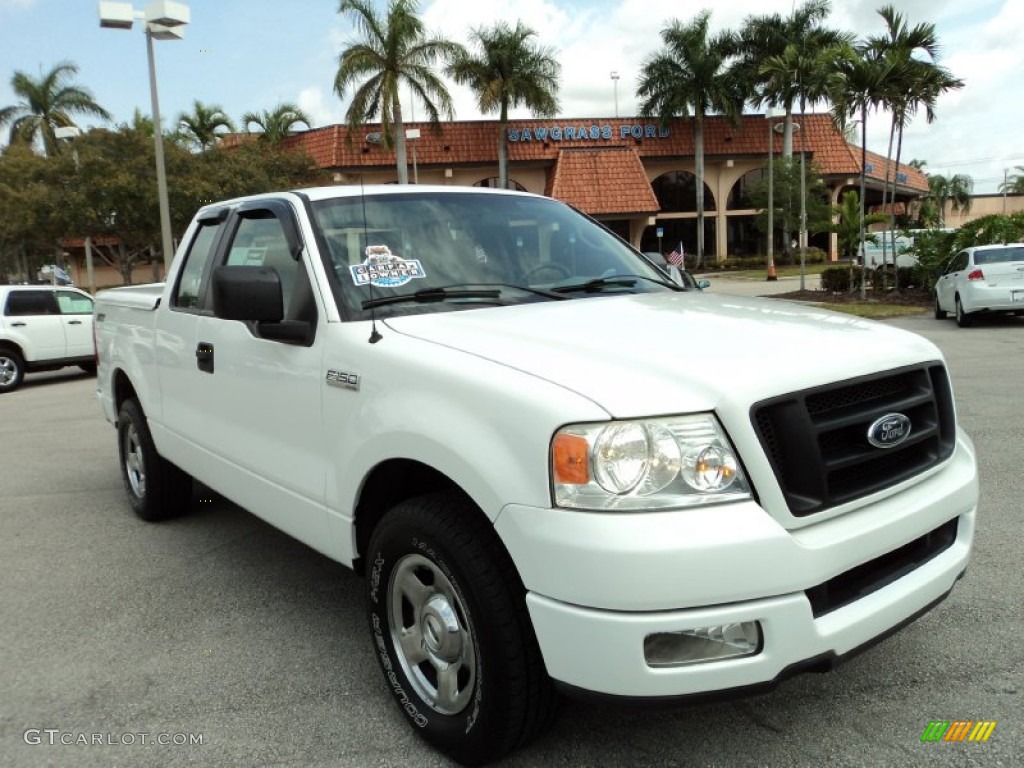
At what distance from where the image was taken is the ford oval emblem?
8.18 feet

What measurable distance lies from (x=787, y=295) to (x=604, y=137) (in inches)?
853

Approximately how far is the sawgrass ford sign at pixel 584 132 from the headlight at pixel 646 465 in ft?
137

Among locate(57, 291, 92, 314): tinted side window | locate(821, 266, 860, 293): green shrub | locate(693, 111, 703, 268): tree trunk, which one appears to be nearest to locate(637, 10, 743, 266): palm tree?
locate(693, 111, 703, 268): tree trunk

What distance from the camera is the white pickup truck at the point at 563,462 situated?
2.18m

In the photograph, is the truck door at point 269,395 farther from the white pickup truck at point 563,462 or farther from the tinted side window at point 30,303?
the tinted side window at point 30,303

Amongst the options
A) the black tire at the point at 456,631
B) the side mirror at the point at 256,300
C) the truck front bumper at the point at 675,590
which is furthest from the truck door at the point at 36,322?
the truck front bumper at the point at 675,590

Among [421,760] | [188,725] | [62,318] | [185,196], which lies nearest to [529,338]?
[421,760]

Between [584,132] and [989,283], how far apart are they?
98.8 ft

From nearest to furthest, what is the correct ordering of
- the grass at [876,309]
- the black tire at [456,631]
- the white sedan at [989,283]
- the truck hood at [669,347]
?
1. the truck hood at [669,347]
2. the black tire at [456,631]
3. the white sedan at [989,283]
4. the grass at [876,309]

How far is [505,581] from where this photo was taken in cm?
239

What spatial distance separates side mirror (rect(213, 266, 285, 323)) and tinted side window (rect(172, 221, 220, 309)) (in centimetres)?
129

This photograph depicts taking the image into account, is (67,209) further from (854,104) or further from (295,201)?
(295,201)

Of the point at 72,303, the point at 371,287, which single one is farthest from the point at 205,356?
the point at 72,303

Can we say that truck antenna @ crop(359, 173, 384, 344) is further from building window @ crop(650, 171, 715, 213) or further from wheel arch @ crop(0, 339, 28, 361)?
building window @ crop(650, 171, 715, 213)
